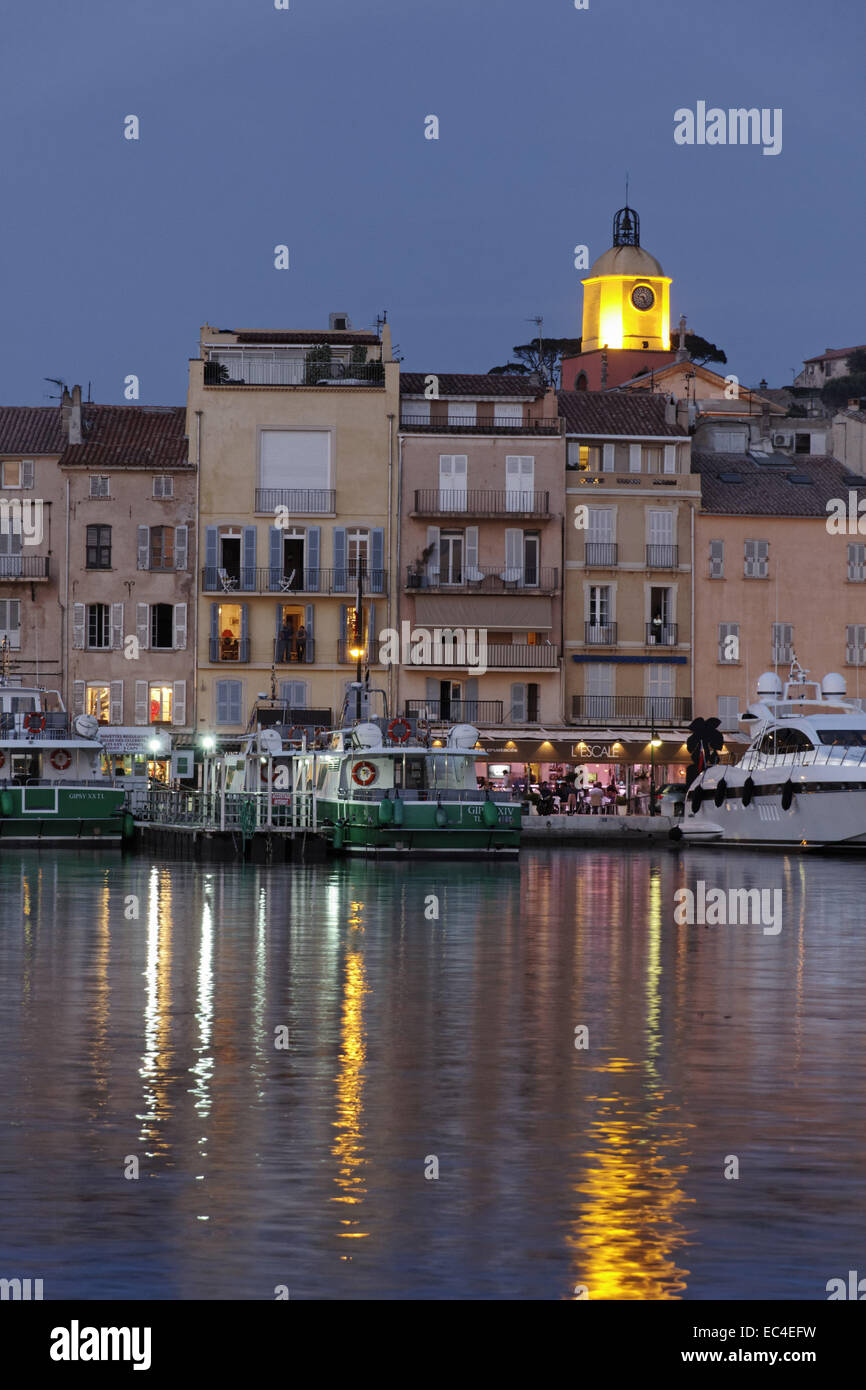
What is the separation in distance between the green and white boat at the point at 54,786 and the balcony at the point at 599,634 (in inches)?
883

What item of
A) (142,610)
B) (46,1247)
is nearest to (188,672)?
(142,610)

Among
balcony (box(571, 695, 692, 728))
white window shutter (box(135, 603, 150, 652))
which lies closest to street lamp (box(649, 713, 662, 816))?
balcony (box(571, 695, 692, 728))

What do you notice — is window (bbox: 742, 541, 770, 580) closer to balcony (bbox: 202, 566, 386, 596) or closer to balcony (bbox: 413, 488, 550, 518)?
balcony (bbox: 413, 488, 550, 518)

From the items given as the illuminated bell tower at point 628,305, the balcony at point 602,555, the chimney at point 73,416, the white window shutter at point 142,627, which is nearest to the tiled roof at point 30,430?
the chimney at point 73,416

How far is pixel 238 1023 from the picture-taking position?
67.0 ft

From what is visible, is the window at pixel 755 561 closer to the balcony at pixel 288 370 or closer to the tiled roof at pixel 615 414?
the tiled roof at pixel 615 414

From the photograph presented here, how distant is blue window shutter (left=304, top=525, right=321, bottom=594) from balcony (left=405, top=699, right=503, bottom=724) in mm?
5444

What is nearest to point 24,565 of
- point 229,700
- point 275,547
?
point 229,700

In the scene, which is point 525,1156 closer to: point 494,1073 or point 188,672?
point 494,1073

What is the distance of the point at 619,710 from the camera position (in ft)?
278

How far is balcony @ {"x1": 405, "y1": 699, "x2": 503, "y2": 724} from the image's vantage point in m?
83.2

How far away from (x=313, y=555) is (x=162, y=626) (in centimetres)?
592

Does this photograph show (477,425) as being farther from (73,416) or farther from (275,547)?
(73,416)
